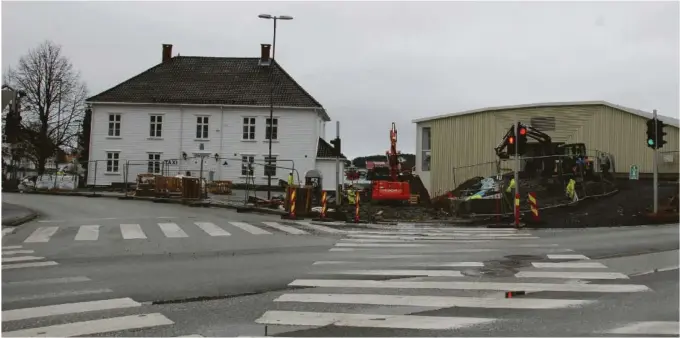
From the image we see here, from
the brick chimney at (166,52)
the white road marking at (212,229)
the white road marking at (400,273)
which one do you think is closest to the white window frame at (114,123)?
the brick chimney at (166,52)

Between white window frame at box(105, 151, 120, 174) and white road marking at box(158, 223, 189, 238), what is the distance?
30.8 meters

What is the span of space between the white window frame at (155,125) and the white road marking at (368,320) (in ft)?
146

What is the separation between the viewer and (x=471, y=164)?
129ft

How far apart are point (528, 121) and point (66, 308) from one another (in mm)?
35244

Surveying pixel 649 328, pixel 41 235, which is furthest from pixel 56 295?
pixel 41 235

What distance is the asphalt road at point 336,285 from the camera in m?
6.41

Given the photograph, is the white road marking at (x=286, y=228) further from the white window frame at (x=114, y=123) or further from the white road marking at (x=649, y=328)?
the white window frame at (x=114, y=123)

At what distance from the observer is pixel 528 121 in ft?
126

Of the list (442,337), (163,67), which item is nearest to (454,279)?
(442,337)

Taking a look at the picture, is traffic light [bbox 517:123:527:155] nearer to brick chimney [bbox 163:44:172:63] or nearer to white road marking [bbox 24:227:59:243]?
white road marking [bbox 24:227:59:243]

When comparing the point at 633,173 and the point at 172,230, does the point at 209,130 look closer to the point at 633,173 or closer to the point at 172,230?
the point at 633,173

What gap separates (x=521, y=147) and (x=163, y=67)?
3940cm

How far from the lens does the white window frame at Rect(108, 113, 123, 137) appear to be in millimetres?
49062

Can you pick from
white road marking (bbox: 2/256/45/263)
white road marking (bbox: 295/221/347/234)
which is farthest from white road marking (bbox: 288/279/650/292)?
white road marking (bbox: 295/221/347/234)
